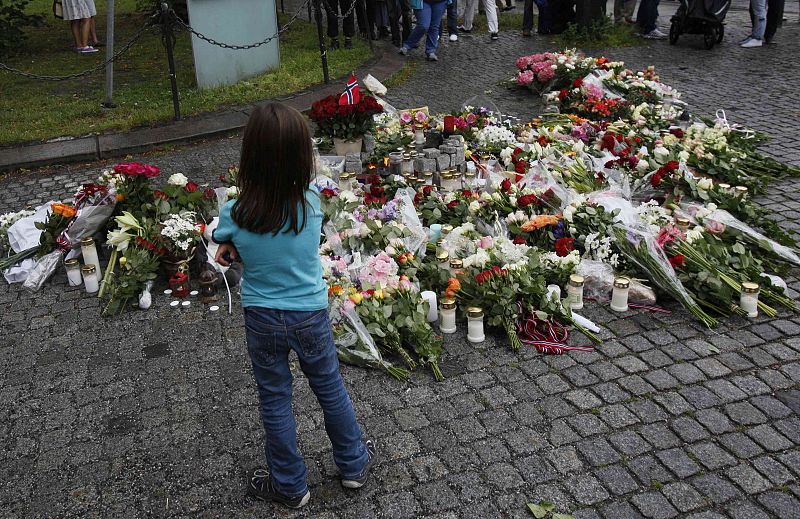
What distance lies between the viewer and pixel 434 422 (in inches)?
146

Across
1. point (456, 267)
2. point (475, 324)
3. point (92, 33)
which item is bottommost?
point (475, 324)

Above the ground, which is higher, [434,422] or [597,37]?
[597,37]

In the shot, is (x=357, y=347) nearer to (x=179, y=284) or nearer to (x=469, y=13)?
(x=179, y=284)

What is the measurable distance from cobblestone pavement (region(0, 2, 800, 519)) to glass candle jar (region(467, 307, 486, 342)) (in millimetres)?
64

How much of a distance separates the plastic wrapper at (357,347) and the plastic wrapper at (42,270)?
87.3 inches

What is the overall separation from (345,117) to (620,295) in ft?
9.77

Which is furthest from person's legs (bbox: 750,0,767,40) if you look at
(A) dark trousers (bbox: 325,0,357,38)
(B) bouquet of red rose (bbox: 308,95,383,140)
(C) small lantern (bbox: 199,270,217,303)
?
(C) small lantern (bbox: 199,270,217,303)

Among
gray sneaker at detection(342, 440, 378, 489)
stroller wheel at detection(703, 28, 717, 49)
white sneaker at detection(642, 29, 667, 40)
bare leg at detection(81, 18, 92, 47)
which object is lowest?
gray sneaker at detection(342, 440, 378, 489)

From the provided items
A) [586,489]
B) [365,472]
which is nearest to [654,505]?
[586,489]

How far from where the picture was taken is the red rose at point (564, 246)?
4.93 meters

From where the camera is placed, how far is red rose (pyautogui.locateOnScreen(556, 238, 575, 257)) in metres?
4.93

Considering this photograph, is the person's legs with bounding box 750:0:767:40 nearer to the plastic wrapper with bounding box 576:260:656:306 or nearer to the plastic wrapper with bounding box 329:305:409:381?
the plastic wrapper with bounding box 576:260:656:306

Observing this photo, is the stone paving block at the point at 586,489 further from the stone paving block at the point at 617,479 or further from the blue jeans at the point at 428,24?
the blue jeans at the point at 428,24

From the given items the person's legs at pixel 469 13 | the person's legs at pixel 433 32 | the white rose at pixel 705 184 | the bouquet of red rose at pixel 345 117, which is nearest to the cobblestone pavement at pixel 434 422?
the white rose at pixel 705 184
